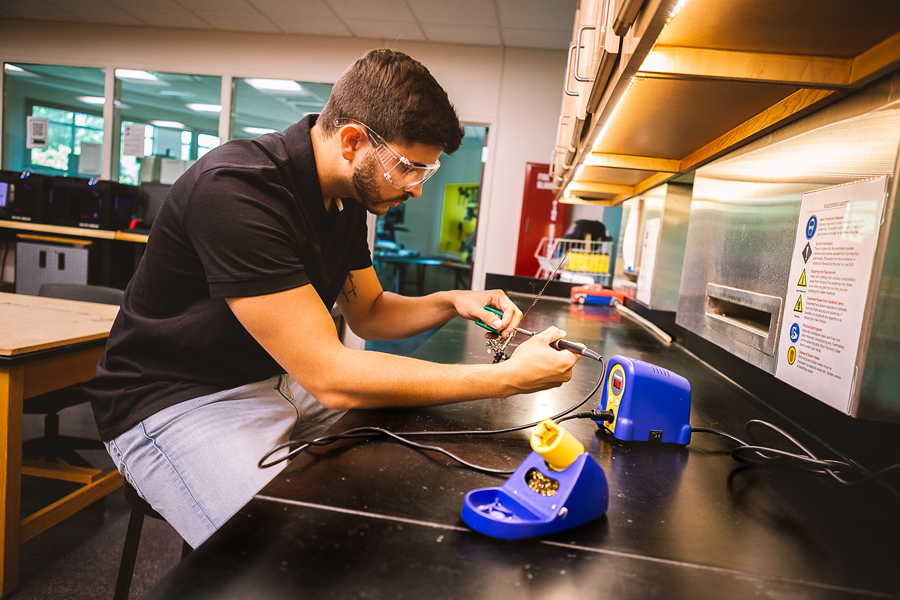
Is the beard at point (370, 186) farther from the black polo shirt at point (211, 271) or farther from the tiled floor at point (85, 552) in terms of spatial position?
the tiled floor at point (85, 552)

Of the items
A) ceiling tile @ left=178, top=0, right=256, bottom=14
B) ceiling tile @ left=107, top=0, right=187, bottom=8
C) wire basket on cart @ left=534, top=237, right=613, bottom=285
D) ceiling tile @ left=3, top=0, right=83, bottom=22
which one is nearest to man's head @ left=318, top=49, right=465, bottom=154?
wire basket on cart @ left=534, top=237, right=613, bottom=285

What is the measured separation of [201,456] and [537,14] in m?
3.93

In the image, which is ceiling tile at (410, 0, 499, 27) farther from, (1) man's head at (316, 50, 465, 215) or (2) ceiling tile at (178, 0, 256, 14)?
(1) man's head at (316, 50, 465, 215)

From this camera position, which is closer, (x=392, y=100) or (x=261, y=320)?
(x=261, y=320)

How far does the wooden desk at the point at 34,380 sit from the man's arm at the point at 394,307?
2.56ft

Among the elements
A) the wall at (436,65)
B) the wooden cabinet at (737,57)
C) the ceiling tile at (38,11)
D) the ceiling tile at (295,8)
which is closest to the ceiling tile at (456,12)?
the wall at (436,65)

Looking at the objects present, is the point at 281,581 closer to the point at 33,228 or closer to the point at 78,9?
the point at 33,228

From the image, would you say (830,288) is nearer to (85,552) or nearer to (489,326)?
(489,326)

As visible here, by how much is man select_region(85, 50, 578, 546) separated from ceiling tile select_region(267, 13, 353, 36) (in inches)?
149

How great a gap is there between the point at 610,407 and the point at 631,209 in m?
1.92

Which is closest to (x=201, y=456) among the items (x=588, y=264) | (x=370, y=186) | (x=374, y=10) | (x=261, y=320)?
(x=261, y=320)

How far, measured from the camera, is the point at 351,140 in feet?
3.32

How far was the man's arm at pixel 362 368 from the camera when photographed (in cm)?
81

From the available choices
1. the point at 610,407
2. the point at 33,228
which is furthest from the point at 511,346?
the point at 33,228
